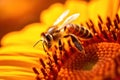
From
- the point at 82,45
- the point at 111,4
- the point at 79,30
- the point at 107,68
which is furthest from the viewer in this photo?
the point at 111,4

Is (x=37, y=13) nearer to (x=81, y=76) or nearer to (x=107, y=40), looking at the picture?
(x=107, y=40)

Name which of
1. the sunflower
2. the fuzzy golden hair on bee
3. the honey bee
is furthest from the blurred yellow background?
the honey bee

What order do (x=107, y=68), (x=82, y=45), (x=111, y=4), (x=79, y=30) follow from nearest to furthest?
(x=107, y=68), (x=79, y=30), (x=82, y=45), (x=111, y=4)

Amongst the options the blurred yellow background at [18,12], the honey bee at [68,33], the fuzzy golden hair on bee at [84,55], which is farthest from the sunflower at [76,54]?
the blurred yellow background at [18,12]

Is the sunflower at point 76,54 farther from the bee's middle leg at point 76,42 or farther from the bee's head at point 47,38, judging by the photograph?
the bee's head at point 47,38

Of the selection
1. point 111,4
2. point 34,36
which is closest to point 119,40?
point 111,4

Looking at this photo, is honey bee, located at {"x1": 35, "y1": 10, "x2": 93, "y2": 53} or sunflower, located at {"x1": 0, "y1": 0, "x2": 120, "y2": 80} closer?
sunflower, located at {"x1": 0, "y1": 0, "x2": 120, "y2": 80}

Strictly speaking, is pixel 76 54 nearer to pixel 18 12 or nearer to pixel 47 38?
pixel 47 38

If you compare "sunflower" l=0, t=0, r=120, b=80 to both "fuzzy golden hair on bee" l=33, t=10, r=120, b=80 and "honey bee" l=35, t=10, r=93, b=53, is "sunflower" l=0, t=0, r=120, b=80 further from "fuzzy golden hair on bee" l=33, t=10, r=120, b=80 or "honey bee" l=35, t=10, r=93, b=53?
"honey bee" l=35, t=10, r=93, b=53
